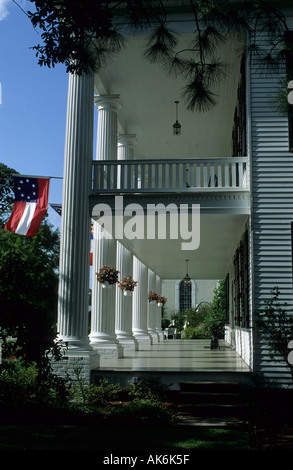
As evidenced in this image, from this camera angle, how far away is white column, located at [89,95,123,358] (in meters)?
13.9

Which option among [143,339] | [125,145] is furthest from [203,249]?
[143,339]

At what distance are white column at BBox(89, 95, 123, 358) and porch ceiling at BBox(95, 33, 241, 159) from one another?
56 centimetres

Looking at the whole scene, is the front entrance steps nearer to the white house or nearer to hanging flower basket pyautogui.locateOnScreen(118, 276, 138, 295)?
the white house

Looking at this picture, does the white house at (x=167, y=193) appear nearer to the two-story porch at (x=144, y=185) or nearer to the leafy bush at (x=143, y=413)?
the two-story porch at (x=144, y=185)

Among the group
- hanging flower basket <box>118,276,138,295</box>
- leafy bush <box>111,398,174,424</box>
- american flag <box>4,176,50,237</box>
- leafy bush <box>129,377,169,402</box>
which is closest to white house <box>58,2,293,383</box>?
leafy bush <box>129,377,169,402</box>

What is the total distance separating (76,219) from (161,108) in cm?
576

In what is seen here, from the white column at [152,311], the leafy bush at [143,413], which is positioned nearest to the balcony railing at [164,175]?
the leafy bush at [143,413]

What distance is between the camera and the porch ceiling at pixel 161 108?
1267cm

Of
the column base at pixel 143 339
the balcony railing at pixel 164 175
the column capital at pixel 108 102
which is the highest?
the column capital at pixel 108 102

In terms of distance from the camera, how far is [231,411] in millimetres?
9281

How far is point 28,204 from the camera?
15.1 m

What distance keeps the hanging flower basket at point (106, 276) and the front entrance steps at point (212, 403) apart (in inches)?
150

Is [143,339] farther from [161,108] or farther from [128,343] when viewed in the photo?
[161,108]

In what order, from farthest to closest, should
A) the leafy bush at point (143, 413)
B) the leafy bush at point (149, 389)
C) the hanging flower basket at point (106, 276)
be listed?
the hanging flower basket at point (106, 276)
the leafy bush at point (149, 389)
the leafy bush at point (143, 413)
